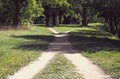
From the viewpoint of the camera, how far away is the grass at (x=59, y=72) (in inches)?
509

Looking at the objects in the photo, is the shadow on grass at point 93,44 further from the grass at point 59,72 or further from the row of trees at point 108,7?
the grass at point 59,72

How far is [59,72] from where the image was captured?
1385 cm

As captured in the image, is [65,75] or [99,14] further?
[99,14]

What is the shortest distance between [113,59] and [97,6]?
748 inches

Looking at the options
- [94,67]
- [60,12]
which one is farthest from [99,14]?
[60,12]

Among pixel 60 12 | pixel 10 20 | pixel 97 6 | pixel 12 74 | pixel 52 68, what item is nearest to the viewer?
pixel 12 74

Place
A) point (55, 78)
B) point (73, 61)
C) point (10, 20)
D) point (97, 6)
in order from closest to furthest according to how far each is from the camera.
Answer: point (55, 78)
point (73, 61)
point (97, 6)
point (10, 20)

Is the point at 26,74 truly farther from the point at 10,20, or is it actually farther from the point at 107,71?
the point at 10,20

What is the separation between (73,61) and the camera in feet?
57.4

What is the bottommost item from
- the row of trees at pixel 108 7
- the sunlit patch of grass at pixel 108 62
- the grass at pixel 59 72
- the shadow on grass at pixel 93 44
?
the shadow on grass at pixel 93 44

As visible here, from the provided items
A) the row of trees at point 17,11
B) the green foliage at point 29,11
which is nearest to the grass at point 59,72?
the row of trees at point 17,11

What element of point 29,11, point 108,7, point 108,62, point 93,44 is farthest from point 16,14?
point 108,62

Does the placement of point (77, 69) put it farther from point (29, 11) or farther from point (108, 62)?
point (29, 11)

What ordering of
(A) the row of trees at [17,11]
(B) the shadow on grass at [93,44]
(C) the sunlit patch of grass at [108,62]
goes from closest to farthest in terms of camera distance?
(C) the sunlit patch of grass at [108,62] < (B) the shadow on grass at [93,44] < (A) the row of trees at [17,11]
